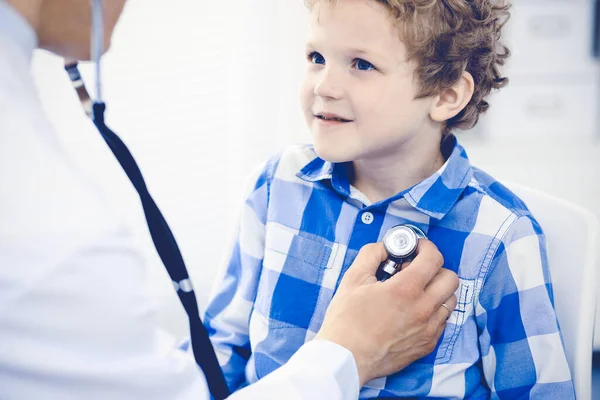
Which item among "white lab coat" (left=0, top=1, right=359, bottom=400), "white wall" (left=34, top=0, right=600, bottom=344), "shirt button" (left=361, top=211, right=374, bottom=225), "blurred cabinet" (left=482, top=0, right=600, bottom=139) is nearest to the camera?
"white lab coat" (left=0, top=1, right=359, bottom=400)

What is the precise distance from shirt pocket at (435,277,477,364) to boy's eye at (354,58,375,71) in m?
0.32

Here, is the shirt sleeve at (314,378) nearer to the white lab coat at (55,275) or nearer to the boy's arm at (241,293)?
the white lab coat at (55,275)

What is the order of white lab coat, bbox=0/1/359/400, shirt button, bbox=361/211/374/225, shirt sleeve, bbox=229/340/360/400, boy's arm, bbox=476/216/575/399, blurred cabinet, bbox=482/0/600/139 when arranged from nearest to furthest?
white lab coat, bbox=0/1/359/400, shirt sleeve, bbox=229/340/360/400, boy's arm, bbox=476/216/575/399, shirt button, bbox=361/211/374/225, blurred cabinet, bbox=482/0/600/139

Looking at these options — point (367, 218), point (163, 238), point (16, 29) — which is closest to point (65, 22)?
point (16, 29)

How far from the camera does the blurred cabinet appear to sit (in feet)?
5.55

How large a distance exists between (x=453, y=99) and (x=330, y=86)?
0.66ft

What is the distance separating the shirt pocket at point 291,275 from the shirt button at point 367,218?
2.5 inches

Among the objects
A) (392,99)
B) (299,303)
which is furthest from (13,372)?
(392,99)

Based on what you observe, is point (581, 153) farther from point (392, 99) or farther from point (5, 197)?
point (5, 197)

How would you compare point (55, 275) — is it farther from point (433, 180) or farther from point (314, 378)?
point (433, 180)

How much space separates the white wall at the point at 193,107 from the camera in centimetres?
132

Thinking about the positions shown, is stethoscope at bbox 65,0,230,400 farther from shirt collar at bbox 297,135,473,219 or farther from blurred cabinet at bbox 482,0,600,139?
blurred cabinet at bbox 482,0,600,139

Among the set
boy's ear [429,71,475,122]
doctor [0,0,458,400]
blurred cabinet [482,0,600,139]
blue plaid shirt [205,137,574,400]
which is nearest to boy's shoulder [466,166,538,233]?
blue plaid shirt [205,137,574,400]

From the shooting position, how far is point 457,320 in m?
0.85
